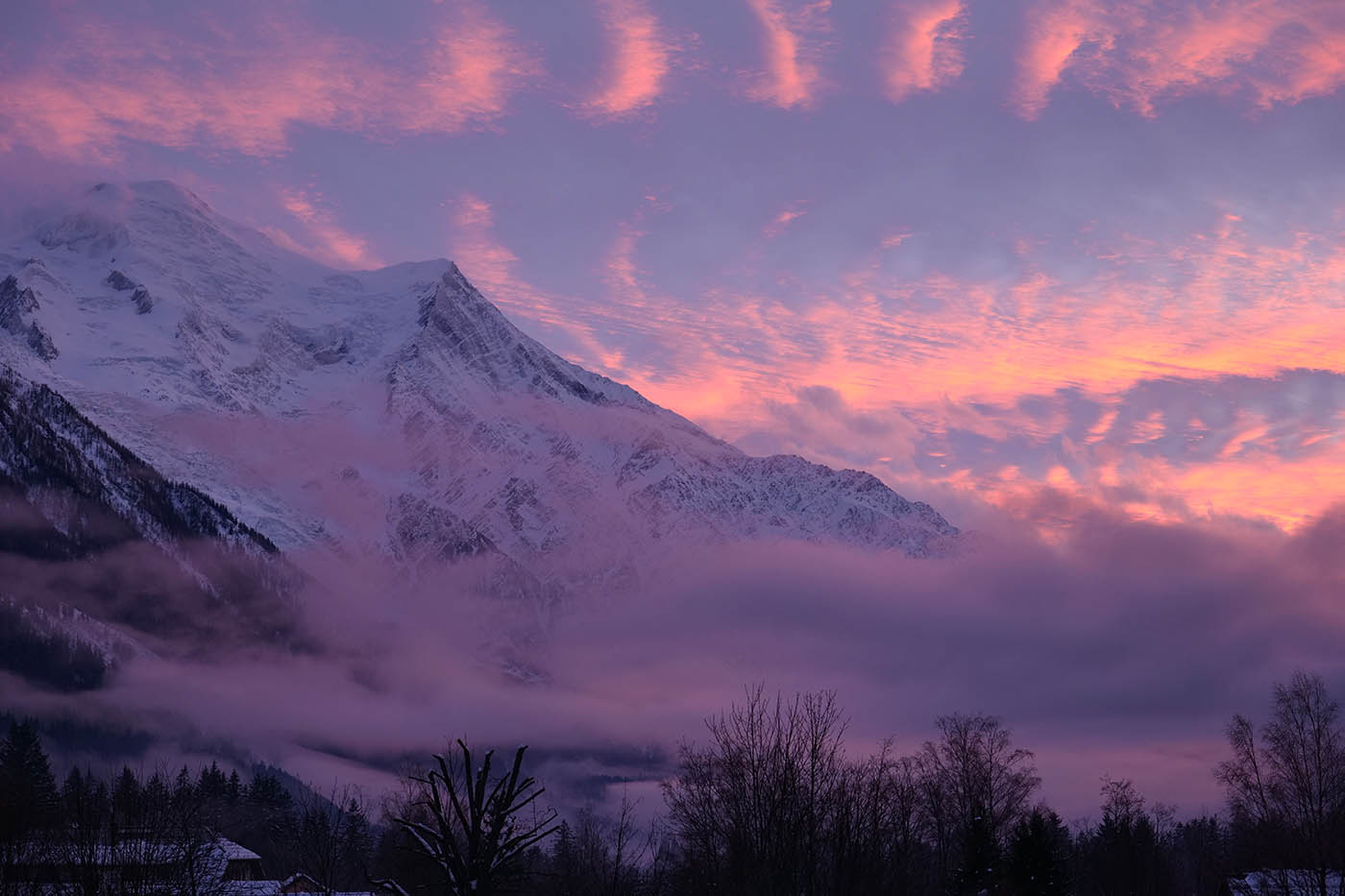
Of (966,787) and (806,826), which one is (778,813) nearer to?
(806,826)

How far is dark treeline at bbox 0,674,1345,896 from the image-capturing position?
107 ft

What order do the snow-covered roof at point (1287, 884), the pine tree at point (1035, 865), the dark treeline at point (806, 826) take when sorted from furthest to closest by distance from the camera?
the pine tree at point (1035, 865) → the snow-covered roof at point (1287, 884) → the dark treeline at point (806, 826)

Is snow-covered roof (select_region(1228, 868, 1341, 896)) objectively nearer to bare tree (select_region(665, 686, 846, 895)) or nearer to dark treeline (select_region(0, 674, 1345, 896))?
dark treeline (select_region(0, 674, 1345, 896))

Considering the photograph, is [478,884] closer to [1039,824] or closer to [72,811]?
[72,811]

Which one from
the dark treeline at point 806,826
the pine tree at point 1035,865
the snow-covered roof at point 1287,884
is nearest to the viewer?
the dark treeline at point 806,826

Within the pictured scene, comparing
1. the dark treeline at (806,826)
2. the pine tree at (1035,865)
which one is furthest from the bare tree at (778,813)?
the pine tree at (1035,865)

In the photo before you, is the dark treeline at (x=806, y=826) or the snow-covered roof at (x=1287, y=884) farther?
the snow-covered roof at (x=1287, y=884)

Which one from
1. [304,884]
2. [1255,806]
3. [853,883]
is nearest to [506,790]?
[853,883]

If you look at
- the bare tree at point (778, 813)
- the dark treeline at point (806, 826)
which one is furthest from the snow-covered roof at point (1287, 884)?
the bare tree at point (778, 813)

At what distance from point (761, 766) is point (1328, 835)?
102 ft

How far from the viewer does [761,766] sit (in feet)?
133

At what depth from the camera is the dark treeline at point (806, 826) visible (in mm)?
32531

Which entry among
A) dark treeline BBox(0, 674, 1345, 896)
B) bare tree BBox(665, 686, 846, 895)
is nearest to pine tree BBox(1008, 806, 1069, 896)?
dark treeline BBox(0, 674, 1345, 896)

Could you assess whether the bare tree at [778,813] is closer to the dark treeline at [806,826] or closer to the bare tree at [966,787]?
the dark treeline at [806,826]
